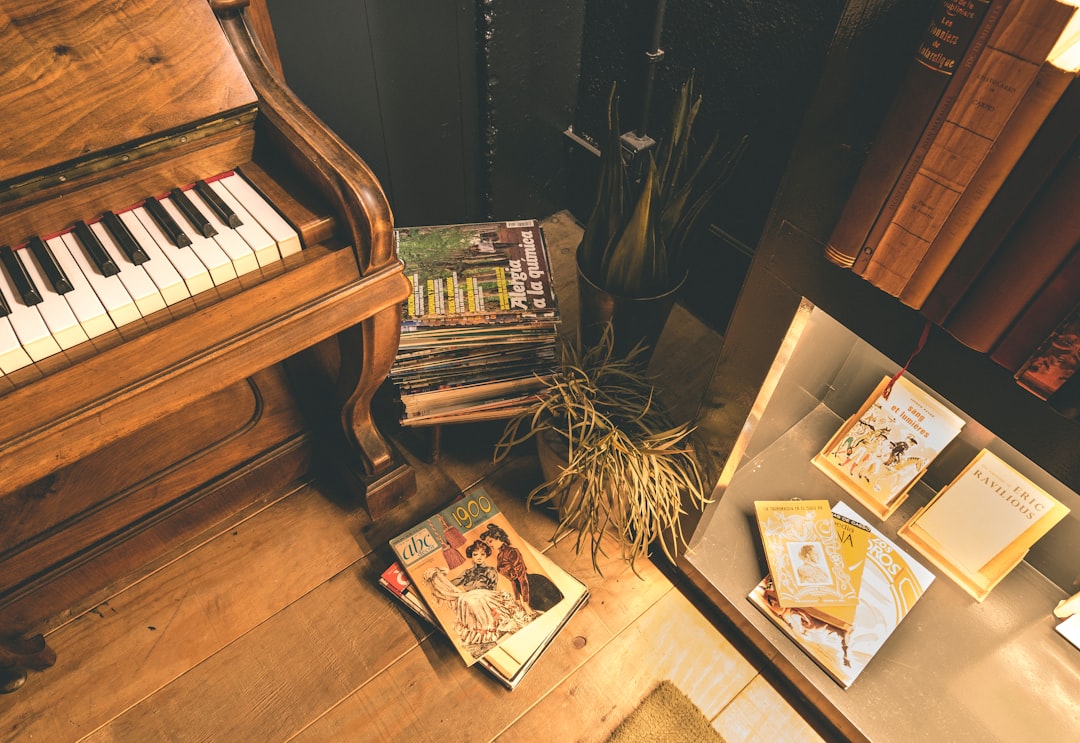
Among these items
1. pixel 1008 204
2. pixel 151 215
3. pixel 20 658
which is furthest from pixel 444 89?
→ pixel 20 658

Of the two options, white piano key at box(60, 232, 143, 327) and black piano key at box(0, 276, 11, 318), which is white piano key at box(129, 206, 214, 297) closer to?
white piano key at box(60, 232, 143, 327)

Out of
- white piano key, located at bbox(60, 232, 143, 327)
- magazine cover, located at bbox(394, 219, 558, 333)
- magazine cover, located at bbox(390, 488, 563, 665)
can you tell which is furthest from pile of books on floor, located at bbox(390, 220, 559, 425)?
white piano key, located at bbox(60, 232, 143, 327)

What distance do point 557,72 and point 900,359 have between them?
52.4 inches

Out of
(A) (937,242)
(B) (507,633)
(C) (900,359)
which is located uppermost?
(A) (937,242)

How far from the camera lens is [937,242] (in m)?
0.77

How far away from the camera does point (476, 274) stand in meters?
1.54

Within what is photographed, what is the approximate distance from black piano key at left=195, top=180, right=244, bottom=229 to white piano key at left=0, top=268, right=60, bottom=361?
26 cm

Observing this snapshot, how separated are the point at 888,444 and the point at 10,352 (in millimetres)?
1504

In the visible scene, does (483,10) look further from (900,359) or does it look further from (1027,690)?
(1027,690)

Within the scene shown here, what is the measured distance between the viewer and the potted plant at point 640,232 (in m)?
1.40

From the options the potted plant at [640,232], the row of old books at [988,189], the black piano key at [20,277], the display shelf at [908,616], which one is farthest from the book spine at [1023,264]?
the black piano key at [20,277]

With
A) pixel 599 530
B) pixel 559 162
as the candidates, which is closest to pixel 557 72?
pixel 559 162

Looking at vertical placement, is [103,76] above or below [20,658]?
above

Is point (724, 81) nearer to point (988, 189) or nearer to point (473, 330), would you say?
point (473, 330)
